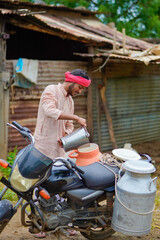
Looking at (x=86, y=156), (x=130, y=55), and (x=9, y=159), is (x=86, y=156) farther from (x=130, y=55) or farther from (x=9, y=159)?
(x=130, y=55)

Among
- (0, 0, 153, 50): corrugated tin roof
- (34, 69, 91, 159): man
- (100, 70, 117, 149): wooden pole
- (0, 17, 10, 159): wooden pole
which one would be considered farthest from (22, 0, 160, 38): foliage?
(34, 69, 91, 159): man

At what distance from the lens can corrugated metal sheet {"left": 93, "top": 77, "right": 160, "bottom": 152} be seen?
9281 millimetres

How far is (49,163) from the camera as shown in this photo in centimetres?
307

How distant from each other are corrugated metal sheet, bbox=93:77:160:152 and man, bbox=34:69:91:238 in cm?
480

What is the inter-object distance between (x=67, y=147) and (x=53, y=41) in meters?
6.69

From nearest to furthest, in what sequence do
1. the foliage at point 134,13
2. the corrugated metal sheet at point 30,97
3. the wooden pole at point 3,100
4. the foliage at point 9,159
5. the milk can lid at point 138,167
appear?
1. the milk can lid at point 138,167
2. the foliage at point 9,159
3. the wooden pole at point 3,100
4. the corrugated metal sheet at point 30,97
5. the foliage at point 134,13

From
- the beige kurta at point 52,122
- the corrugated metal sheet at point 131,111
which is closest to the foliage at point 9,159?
the corrugated metal sheet at point 131,111

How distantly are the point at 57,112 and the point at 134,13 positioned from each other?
1449 centimetres

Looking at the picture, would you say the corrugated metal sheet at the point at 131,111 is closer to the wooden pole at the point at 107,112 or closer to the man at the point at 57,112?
the wooden pole at the point at 107,112

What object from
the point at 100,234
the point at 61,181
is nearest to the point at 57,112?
the point at 61,181

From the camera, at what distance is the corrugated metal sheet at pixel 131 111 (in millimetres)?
9281

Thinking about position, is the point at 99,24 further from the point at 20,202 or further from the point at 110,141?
the point at 20,202

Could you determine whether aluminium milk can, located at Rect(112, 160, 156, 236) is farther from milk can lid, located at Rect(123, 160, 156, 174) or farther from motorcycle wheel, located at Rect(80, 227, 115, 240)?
motorcycle wheel, located at Rect(80, 227, 115, 240)

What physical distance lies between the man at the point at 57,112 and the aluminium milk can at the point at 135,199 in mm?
803
